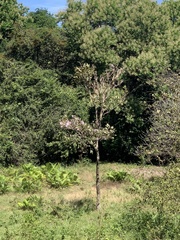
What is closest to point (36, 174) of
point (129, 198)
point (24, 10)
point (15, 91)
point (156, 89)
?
point (129, 198)

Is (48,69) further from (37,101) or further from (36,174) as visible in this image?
(36,174)

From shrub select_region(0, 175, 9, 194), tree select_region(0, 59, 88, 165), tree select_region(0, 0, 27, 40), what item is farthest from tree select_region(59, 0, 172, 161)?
shrub select_region(0, 175, 9, 194)

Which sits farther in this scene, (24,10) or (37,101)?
(24,10)

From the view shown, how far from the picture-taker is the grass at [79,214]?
8.10 meters

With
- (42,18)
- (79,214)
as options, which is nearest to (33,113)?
(79,214)

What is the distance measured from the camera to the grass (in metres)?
8.10

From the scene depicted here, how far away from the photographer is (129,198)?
38.2 feet

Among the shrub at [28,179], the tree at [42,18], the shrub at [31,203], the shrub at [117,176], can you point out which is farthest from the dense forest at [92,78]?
the tree at [42,18]

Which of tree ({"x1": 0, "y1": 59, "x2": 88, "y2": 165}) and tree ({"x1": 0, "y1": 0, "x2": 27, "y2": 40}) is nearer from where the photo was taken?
tree ({"x1": 0, "y1": 59, "x2": 88, "y2": 165})

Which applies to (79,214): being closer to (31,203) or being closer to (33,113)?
(31,203)

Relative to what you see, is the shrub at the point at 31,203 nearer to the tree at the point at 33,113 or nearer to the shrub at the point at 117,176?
the shrub at the point at 117,176

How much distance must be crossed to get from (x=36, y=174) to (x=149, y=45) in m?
7.70

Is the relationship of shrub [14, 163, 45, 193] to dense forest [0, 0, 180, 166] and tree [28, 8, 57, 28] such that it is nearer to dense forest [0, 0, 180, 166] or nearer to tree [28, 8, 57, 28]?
dense forest [0, 0, 180, 166]

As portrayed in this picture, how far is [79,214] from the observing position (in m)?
9.97
